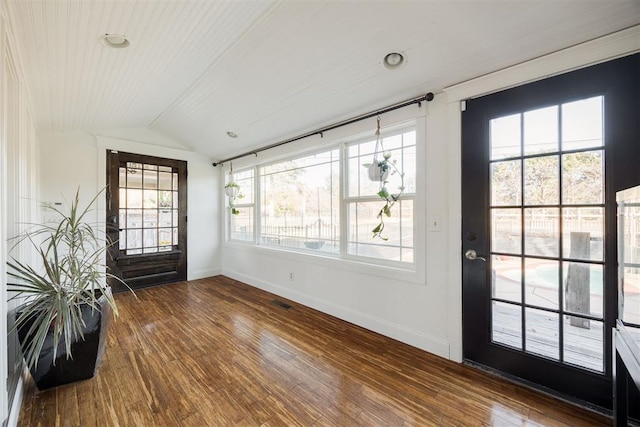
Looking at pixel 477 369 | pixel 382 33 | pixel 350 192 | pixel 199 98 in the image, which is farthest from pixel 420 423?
pixel 199 98

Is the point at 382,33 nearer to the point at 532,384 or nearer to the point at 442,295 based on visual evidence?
the point at 442,295

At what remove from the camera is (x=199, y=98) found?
10.1 feet

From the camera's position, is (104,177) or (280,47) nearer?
(280,47)

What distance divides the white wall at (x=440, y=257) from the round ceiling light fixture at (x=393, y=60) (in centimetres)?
48

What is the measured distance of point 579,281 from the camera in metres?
1.72

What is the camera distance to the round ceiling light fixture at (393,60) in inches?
77.8

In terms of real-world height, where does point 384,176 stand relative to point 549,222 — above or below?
above

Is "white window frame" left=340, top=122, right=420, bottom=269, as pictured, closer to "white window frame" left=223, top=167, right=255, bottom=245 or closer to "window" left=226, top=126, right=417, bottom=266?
"window" left=226, top=126, right=417, bottom=266

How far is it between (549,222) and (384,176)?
4.18 ft

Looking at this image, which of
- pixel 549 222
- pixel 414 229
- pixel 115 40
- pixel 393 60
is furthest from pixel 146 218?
pixel 549 222

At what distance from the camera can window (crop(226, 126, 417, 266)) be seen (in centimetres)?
260

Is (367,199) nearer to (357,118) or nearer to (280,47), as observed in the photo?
(357,118)

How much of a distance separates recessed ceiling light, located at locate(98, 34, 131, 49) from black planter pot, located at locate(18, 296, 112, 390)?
182 centimetres

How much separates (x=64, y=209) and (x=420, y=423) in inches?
185
